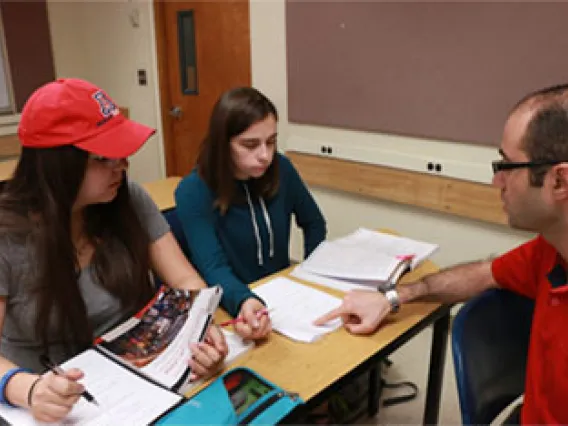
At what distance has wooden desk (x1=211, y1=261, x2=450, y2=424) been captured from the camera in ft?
3.53

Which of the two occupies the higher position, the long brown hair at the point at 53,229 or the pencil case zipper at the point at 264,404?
the long brown hair at the point at 53,229

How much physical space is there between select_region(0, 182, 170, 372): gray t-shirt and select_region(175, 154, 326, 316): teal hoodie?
1.07ft

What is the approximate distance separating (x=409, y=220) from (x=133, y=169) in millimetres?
2705

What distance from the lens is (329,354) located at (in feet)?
3.87

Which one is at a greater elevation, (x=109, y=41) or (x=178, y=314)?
(x=109, y=41)

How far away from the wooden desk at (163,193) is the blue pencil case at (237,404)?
1509 mm

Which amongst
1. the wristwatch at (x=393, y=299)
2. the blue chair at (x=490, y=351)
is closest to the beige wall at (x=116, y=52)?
the wristwatch at (x=393, y=299)

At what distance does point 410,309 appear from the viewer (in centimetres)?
140

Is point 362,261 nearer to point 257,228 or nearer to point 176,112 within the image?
point 257,228

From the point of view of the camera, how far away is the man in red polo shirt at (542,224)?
0.98m

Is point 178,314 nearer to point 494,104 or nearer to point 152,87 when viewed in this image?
point 494,104

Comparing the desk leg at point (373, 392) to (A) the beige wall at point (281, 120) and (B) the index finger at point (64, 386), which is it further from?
(B) the index finger at point (64, 386)

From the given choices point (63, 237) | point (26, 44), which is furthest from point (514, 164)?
point (26, 44)

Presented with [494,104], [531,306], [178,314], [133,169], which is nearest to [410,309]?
[531,306]
